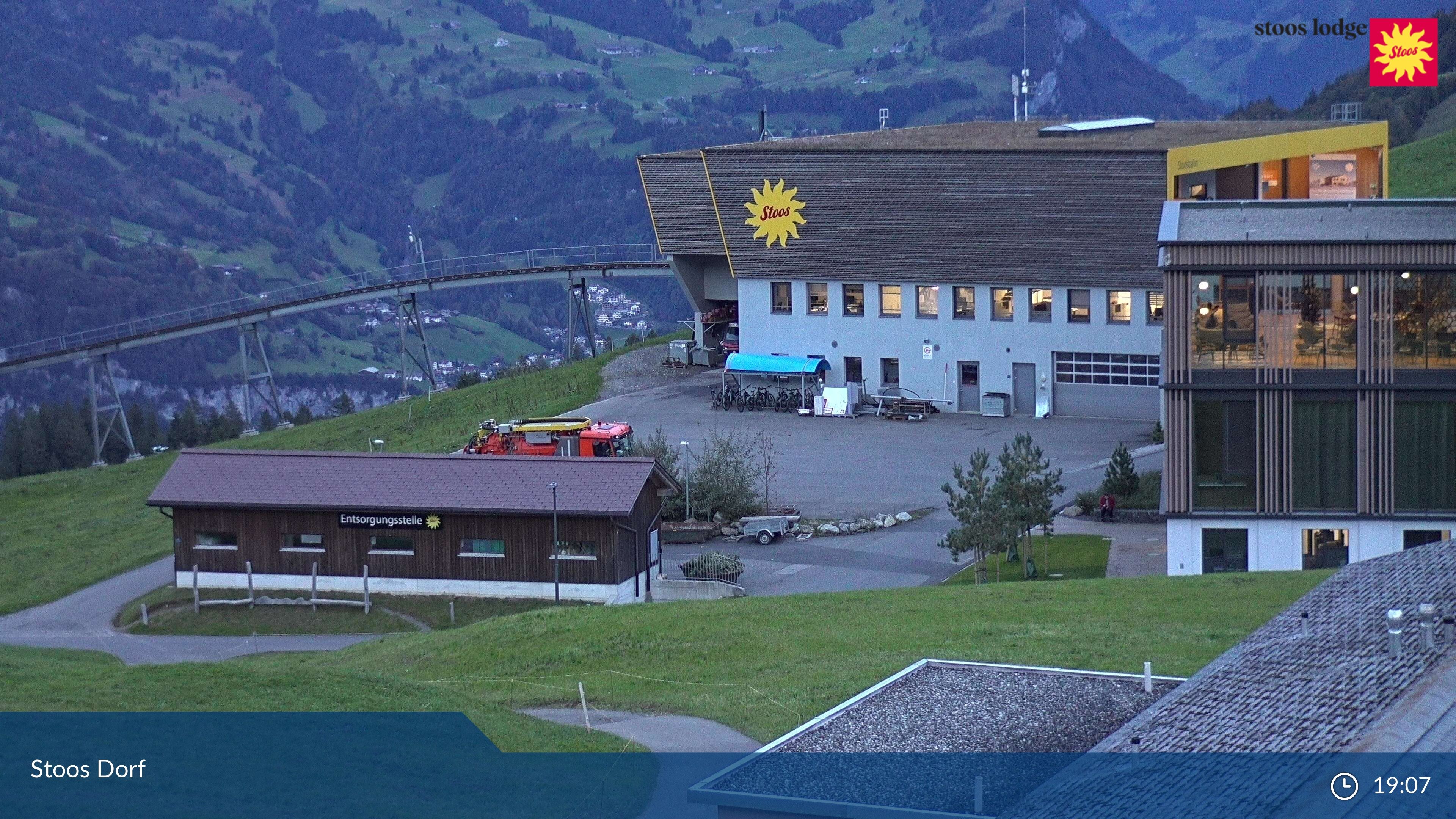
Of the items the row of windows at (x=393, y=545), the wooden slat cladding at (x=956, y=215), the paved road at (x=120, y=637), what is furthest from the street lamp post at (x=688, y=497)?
the wooden slat cladding at (x=956, y=215)

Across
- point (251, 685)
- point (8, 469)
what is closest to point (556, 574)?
point (251, 685)

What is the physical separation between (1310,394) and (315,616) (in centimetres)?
2215

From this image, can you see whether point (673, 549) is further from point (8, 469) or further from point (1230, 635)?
point (8, 469)

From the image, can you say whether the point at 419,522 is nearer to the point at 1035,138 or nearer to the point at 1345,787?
the point at 1345,787

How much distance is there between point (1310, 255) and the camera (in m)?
32.5

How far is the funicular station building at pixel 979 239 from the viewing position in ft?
175

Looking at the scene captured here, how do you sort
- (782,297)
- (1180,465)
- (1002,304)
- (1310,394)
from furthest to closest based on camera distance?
(782,297) < (1002,304) < (1180,465) < (1310,394)

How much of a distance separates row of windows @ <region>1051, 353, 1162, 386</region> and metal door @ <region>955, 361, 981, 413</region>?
270 centimetres

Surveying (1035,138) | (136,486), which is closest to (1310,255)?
(1035,138)

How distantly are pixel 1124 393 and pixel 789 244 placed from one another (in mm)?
12812

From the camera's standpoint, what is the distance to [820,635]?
28172 millimetres

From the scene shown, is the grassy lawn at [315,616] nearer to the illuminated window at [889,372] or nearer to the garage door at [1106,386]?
the illuminated window at [889,372]

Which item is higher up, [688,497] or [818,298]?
[818,298]

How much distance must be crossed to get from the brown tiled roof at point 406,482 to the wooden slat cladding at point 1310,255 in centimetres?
1291
